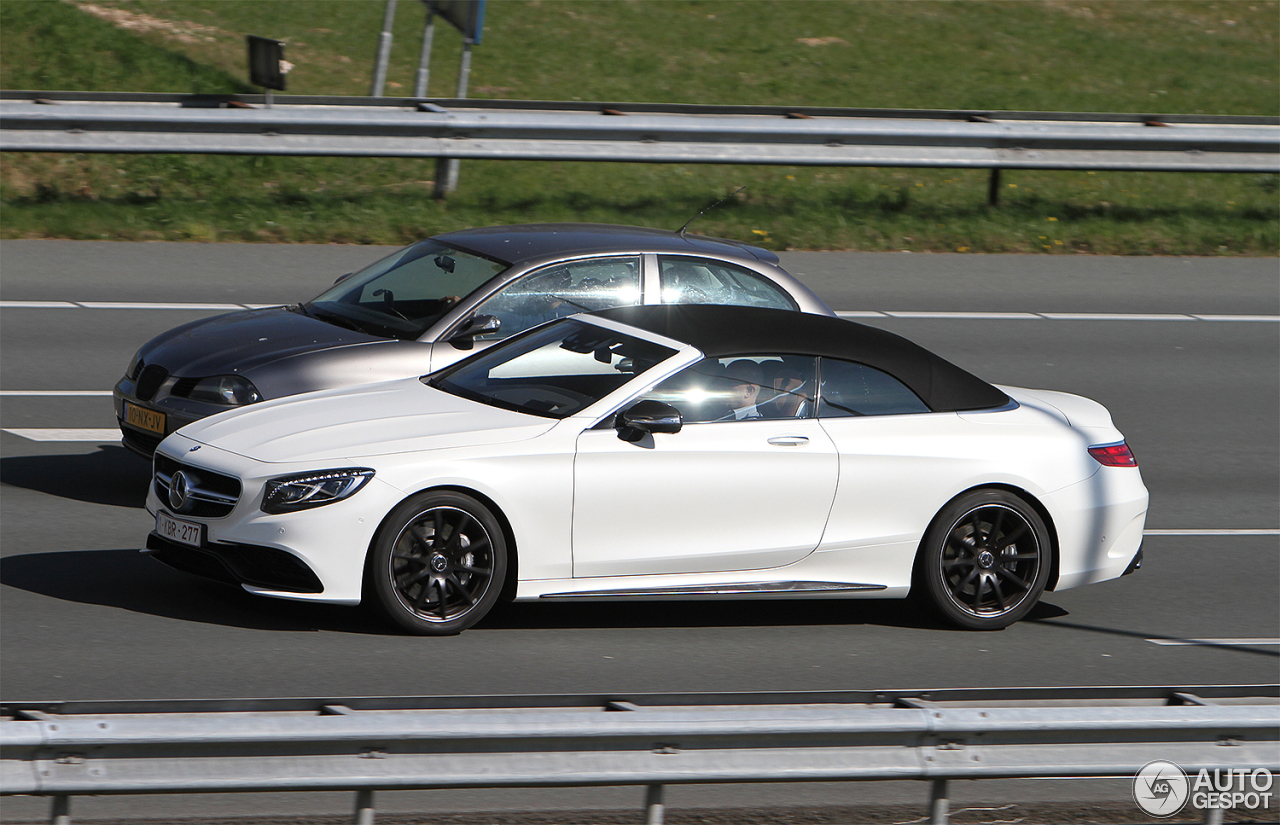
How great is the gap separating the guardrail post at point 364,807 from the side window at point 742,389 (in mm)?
3374

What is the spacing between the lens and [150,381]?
9.05m

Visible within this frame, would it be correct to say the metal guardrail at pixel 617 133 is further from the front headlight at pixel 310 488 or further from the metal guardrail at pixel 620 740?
the metal guardrail at pixel 620 740

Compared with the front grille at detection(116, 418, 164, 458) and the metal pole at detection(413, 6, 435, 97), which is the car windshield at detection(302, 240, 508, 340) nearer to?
the front grille at detection(116, 418, 164, 458)

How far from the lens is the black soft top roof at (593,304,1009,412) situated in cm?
784

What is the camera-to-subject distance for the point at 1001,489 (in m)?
8.00

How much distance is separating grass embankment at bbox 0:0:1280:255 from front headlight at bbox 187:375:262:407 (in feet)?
22.8

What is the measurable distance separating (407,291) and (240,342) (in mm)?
1039

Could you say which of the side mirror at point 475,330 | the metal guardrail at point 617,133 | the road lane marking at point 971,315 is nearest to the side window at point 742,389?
the side mirror at point 475,330

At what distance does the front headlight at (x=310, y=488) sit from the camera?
699cm

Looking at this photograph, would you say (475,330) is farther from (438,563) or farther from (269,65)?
(269,65)

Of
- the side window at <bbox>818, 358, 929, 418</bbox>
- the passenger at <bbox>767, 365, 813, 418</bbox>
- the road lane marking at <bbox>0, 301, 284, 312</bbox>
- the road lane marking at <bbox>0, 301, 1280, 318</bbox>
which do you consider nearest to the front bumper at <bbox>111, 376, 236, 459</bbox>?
the passenger at <bbox>767, 365, 813, 418</bbox>

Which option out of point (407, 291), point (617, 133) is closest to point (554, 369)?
point (407, 291)

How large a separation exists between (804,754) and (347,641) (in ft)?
10.3

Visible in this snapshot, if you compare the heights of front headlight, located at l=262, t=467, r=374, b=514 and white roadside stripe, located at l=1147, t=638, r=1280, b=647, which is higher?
front headlight, located at l=262, t=467, r=374, b=514
